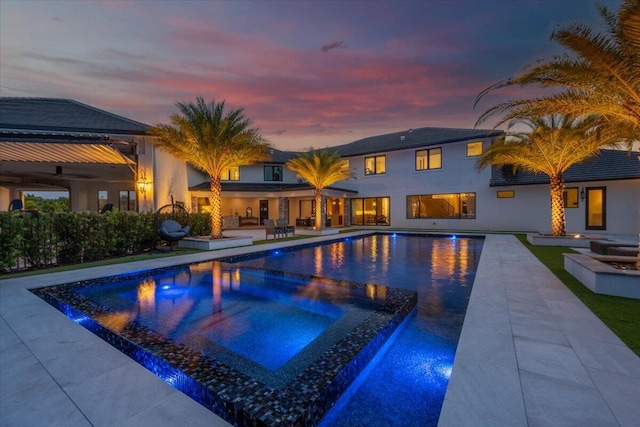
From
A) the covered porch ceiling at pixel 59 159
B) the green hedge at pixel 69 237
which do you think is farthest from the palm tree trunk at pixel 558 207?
the covered porch ceiling at pixel 59 159

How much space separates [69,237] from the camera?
9.62 meters

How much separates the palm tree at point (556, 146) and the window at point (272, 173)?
19.0m

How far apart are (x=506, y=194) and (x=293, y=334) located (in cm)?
2108

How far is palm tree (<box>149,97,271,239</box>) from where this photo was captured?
1342 centimetres

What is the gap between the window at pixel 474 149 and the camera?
21406 millimetres

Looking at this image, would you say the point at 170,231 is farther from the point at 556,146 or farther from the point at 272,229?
the point at 556,146

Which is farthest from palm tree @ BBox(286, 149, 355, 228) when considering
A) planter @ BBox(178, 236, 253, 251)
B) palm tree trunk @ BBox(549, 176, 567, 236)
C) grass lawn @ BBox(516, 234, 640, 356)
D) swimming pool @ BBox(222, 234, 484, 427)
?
grass lawn @ BBox(516, 234, 640, 356)

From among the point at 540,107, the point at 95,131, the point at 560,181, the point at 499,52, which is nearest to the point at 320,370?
the point at 540,107

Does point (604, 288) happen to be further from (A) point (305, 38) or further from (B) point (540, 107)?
(A) point (305, 38)

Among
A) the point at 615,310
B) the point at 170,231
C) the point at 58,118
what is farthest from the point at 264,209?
the point at 615,310

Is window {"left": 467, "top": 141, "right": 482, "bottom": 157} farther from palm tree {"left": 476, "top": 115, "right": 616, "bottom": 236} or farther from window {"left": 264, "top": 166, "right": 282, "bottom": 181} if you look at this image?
window {"left": 264, "top": 166, "right": 282, "bottom": 181}

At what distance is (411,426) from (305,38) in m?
16.0

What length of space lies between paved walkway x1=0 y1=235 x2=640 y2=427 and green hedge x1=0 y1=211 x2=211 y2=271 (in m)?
4.41

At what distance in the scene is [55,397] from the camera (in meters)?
2.72
